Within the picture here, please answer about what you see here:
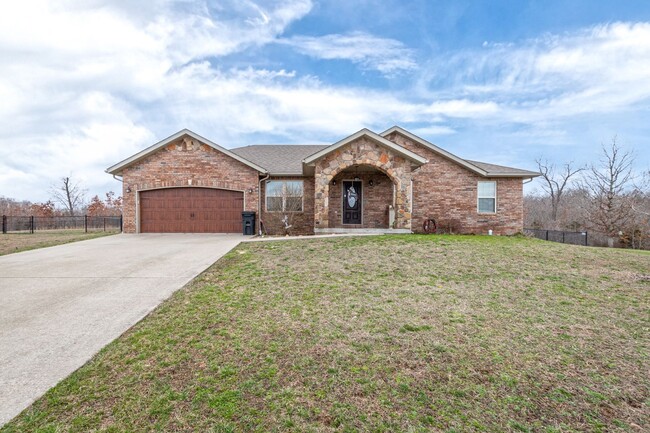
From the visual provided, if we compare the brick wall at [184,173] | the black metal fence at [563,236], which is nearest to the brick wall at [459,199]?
the black metal fence at [563,236]

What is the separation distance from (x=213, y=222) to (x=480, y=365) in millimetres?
12698

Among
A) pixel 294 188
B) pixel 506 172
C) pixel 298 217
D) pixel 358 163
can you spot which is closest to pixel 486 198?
pixel 506 172

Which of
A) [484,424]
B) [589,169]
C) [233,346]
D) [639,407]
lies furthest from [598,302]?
[589,169]

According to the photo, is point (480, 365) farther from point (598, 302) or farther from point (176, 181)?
point (176, 181)

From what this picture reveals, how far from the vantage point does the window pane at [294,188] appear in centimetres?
1423

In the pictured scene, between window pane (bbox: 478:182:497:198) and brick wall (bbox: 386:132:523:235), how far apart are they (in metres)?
0.25

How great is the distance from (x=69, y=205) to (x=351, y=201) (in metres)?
39.6

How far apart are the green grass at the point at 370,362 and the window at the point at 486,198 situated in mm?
8990

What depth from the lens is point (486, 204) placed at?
14.6 m

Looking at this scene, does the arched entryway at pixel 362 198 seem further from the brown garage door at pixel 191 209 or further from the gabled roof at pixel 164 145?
the brown garage door at pixel 191 209

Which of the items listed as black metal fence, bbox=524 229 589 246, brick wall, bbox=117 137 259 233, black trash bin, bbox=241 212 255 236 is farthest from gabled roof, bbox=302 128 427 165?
black metal fence, bbox=524 229 589 246

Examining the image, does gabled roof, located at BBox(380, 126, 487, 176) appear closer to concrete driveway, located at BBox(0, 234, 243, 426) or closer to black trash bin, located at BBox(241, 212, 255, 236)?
black trash bin, located at BBox(241, 212, 255, 236)

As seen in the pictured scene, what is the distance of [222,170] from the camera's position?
1369cm

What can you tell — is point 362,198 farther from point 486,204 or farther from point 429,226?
point 486,204
